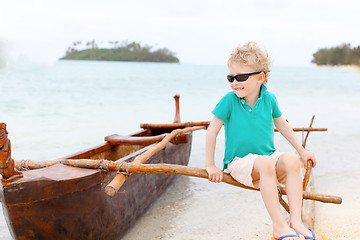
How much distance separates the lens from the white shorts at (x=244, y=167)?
221cm

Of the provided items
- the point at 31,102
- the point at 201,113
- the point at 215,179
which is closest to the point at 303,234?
the point at 215,179

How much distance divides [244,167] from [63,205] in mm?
1237

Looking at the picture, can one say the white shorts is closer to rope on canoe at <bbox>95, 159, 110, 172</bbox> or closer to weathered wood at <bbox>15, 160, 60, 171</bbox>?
rope on canoe at <bbox>95, 159, 110, 172</bbox>

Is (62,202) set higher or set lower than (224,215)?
Answer: higher

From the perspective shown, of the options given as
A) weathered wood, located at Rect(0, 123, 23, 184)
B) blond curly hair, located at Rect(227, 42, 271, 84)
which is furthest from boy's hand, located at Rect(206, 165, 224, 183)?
weathered wood, located at Rect(0, 123, 23, 184)

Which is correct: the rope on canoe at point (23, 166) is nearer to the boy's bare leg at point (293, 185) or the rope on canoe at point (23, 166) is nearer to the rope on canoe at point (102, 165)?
the rope on canoe at point (102, 165)

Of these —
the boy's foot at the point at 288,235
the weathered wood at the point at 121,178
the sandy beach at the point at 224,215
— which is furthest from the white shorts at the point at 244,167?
the sandy beach at the point at 224,215

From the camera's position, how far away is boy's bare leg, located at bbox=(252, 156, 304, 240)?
6.69ft

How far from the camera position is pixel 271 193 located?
2.08m

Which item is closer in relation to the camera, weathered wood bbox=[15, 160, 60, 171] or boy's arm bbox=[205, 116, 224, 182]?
boy's arm bbox=[205, 116, 224, 182]

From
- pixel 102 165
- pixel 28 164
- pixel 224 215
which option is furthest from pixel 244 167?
pixel 224 215

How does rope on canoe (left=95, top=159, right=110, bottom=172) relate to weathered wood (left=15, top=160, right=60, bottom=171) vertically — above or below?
above

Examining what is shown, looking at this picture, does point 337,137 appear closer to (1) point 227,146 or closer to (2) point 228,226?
(2) point 228,226

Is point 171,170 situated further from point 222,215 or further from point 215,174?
point 222,215
